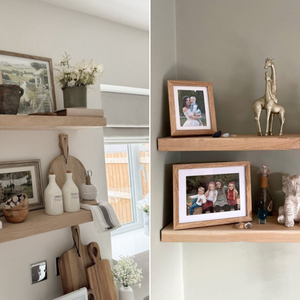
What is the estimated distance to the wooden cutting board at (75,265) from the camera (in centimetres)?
156

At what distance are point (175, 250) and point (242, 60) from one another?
660 mm

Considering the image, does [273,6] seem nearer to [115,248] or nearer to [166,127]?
[166,127]

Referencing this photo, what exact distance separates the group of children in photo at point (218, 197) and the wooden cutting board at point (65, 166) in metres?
0.79

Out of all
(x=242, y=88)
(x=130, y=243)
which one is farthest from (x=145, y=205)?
(x=242, y=88)

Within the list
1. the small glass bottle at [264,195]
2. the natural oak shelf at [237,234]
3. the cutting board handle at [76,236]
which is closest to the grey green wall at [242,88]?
the small glass bottle at [264,195]

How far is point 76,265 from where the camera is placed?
5.30ft

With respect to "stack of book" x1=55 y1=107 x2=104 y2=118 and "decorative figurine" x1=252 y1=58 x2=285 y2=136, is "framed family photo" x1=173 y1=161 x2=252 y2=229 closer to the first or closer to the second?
"decorative figurine" x1=252 y1=58 x2=285 y2=136

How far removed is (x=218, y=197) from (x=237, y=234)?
4.8 inches

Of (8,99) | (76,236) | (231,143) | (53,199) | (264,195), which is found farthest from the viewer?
(76,236)

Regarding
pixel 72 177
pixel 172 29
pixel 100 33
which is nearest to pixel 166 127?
pixel 172 29

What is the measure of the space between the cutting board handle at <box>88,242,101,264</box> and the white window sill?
0.12 m

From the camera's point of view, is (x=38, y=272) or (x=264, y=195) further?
(x=38, y=272)

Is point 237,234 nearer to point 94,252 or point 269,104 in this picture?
point 269,104

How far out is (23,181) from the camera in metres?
1.45
